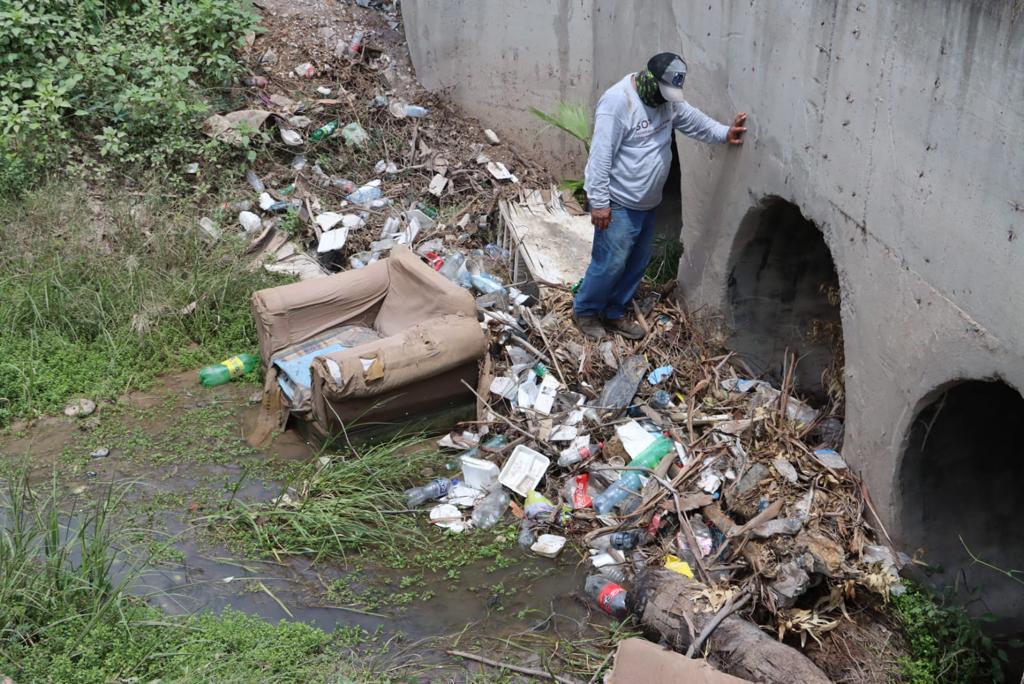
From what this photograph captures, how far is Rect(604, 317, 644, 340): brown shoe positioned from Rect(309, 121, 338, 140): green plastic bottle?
353cm

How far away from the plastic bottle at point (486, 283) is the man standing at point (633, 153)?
84 centimetres

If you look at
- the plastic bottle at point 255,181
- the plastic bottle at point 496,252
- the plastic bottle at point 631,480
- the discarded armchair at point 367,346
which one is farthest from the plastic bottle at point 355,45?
the plastic bottle at point 631,480

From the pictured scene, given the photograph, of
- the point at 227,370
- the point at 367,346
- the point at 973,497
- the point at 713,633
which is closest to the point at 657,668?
the point at 713,633

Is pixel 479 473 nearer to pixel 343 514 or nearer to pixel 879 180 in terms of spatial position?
pixel 343 514

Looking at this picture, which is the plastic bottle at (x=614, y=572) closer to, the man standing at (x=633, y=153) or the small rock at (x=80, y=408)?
the man standing at (x=633, y=153)

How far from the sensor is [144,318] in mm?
6531

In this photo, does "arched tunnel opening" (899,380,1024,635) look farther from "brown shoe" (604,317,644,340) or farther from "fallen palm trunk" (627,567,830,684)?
"brown shoe" (604,317,644,340)

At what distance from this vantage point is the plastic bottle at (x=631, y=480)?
5.25 metres

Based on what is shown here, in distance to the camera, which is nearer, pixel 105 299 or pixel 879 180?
pixel 879 180

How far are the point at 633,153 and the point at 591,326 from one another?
1222 millimetres

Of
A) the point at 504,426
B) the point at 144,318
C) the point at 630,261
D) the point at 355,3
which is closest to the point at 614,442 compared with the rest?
the point at 504,426

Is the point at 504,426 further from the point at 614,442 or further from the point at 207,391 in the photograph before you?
the point at 207,391

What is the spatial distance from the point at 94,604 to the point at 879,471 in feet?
11.8

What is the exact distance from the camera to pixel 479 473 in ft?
17.8
